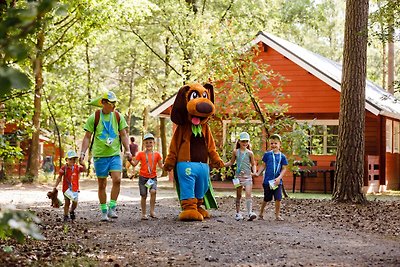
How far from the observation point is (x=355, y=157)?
16016 millimetres

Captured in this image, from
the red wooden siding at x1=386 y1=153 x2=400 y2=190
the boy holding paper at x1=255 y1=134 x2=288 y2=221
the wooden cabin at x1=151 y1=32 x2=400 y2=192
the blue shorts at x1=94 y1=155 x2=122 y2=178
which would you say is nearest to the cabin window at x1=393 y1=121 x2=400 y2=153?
the red wooden siding at x1=386 y1=153 x2=400 y2=190

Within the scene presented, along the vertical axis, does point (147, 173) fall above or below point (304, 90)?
below

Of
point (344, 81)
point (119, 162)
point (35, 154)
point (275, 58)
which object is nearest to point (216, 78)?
point (344, 81)

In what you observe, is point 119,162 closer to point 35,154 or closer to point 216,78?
point 216,78

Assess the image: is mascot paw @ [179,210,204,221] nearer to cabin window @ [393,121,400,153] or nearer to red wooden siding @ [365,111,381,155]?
red wooden siding @ [365,111,381,155]

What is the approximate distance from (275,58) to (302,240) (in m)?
17.0

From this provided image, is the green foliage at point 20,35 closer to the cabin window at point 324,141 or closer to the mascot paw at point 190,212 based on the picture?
the mascot paw at point 190,212

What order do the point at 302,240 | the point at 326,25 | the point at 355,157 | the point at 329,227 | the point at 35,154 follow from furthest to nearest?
the point at 326,25
the point at 35,154
the point at 355,157
the point at 329,227
the point at 302,240

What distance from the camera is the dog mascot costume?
11672 mm

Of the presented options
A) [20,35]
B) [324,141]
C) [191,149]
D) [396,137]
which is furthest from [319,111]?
[20,35]

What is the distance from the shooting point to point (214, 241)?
29.1ft

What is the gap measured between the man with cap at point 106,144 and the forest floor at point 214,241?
613 millimetres

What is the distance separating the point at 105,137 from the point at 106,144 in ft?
0.39

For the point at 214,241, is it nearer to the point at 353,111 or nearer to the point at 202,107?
the point at 202,107
